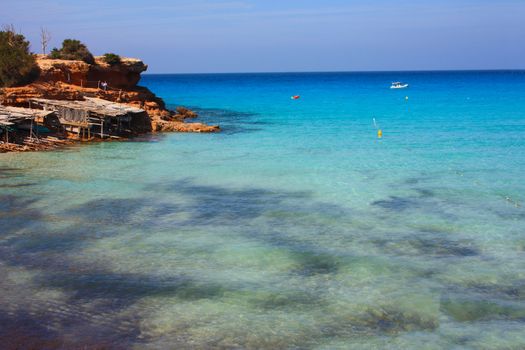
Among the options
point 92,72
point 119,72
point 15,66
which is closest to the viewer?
point 15,66

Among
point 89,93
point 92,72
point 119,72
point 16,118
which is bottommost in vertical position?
point 16,118

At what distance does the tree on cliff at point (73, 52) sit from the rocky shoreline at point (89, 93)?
0.89 meters

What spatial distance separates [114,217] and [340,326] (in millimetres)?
9998

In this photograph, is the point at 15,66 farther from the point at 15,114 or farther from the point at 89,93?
the point at 15,114

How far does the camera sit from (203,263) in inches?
579

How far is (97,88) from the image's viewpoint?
154 ft

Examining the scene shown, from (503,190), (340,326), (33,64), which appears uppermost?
(33,64)

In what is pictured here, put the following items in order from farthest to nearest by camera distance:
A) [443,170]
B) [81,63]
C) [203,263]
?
[81,63] < [443,170] < [203,263]

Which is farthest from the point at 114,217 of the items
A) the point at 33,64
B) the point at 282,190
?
the point at 33,64

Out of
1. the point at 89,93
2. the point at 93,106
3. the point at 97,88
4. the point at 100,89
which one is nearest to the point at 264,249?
the point at 93,106

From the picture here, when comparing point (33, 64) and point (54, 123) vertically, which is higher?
point (33, 64)

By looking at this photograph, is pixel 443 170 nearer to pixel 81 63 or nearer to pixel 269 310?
pixel 269 310

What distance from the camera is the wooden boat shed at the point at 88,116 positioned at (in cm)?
3519

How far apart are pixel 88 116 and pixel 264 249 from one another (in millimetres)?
23213
